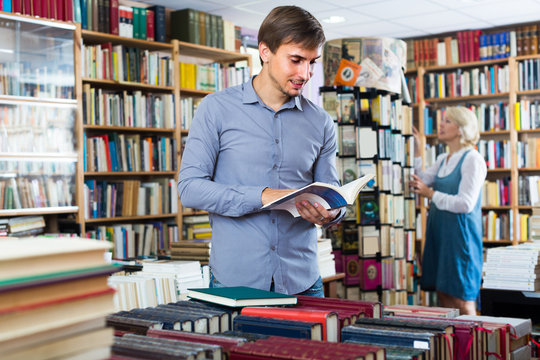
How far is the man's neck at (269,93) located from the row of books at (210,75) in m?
3.85

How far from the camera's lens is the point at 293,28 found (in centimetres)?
181

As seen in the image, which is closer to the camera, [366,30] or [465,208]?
[465,208]

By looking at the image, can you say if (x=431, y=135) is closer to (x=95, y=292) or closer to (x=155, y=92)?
(x=155, y=92)

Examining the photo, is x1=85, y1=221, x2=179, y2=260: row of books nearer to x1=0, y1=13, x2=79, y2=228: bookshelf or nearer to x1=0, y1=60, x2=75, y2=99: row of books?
x1=0, y1=13, x2=79, y2=228: bookshelf

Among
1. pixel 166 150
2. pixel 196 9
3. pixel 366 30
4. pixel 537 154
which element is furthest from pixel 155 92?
pixel 537 154

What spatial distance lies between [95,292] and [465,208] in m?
3.74

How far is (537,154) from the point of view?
6.72m

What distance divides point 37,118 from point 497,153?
4786 mm

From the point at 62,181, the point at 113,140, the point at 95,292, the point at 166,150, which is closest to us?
the point at 95,292

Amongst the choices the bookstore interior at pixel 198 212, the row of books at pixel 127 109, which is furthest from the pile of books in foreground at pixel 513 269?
the row of books at pixel 127 109

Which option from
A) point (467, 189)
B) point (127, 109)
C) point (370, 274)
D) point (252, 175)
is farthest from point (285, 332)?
point (127, 109)

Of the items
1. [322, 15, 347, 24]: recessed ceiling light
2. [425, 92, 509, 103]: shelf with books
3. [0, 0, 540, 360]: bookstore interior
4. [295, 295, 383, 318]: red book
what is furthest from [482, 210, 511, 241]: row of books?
[295, 295, 383, 318]: red book

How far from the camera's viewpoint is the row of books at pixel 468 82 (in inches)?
273

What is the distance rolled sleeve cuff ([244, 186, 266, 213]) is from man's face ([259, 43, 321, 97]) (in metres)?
0.34
